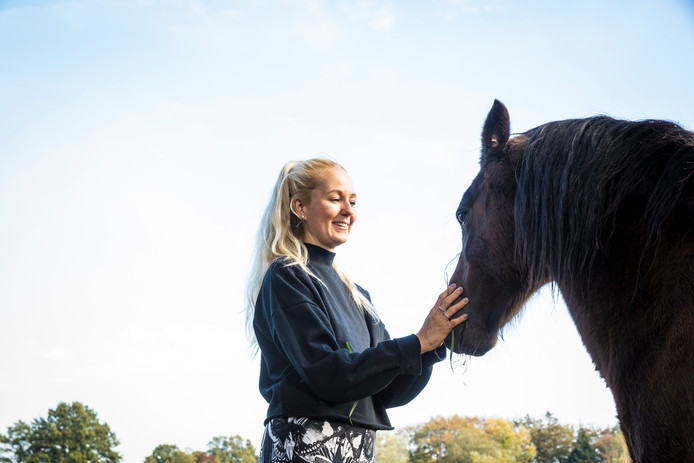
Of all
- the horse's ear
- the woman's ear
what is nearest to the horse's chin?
the horse's ear

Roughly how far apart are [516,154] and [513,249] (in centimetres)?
38

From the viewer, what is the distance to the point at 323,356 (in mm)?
2459

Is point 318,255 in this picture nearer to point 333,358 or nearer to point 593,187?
point 333,358

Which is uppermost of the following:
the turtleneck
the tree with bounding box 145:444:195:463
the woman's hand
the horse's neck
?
the tree with bounding box 145:444:195:463

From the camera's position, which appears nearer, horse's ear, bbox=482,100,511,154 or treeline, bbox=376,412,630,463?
horse's ear, bbox=482,100,511,154

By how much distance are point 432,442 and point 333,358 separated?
4464cm

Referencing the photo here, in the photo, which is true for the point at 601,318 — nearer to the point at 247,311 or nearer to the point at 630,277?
the point at 630,277

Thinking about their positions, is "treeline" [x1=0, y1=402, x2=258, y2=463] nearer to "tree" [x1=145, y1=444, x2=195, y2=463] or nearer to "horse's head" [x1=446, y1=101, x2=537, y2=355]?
"tree" [x1=145, y1=444, x2=195, y2=463]

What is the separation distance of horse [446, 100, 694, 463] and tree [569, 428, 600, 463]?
4619cm

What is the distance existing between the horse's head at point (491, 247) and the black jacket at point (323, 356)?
0.28 meters

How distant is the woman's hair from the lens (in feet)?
10.2

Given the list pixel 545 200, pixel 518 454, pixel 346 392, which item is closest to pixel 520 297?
pixel 545 200

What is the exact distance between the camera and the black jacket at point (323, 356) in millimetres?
2395

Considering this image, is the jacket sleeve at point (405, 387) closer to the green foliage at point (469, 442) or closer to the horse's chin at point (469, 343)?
the horse's chin at point (469, 343)
